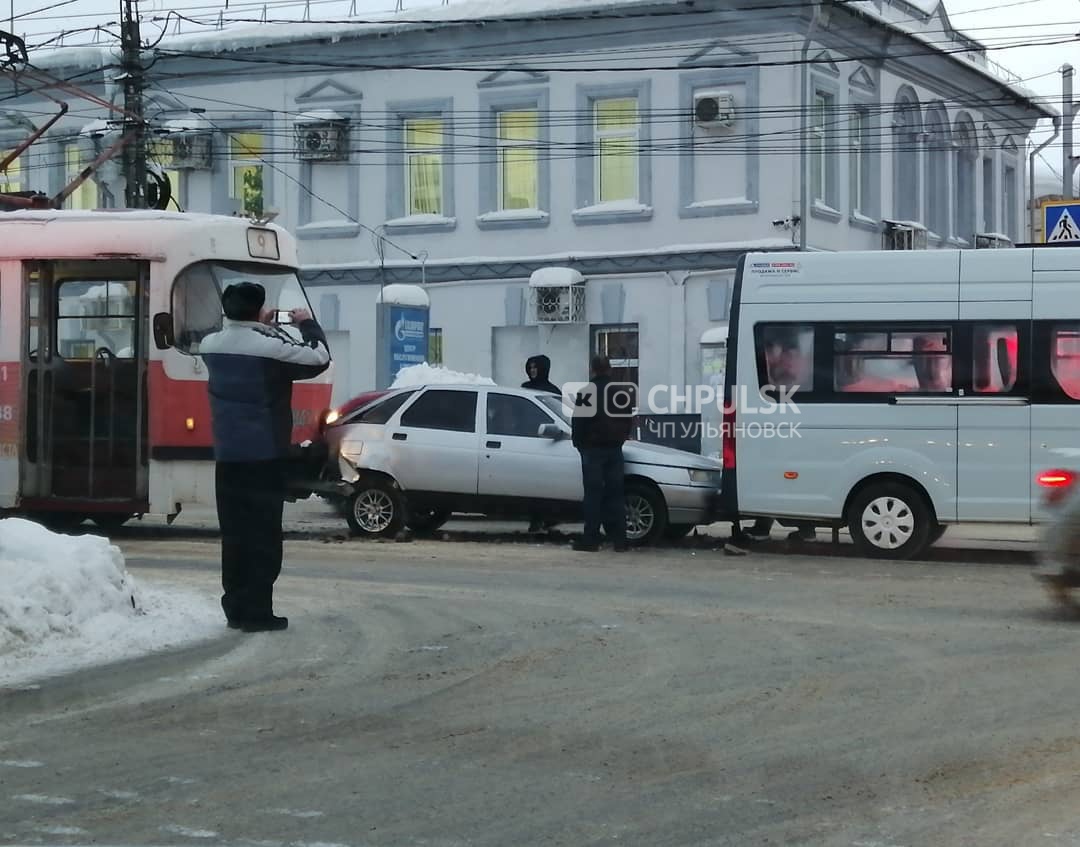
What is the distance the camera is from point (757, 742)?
23.7 feet

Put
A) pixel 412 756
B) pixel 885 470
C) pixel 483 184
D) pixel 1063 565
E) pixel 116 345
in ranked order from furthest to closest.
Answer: pixel 483 184 → pixel 116 345 → pixel 885 470 → pixel 1063 565 → pixel 412 756

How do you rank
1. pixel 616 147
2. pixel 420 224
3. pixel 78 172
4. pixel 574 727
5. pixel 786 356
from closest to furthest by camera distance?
pixel 574 727, pixel 786 356, pixel 616 147, pixel 420 224, pixel 78 172

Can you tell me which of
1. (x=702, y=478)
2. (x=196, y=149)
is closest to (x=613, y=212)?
(x=196, y=149)

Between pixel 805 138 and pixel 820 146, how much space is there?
1410 mm

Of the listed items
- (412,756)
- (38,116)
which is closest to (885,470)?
(412,756)

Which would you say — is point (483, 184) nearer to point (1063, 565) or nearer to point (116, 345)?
point (116, 345)

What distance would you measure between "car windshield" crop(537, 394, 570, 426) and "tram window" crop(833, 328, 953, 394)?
2937mm

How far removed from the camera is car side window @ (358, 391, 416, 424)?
695 inches

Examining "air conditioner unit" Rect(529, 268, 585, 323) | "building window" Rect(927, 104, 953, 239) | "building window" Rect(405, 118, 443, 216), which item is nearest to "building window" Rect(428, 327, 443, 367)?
"building window" Rect(405, 118, 443, 216)

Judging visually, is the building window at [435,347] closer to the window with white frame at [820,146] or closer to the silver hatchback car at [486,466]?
the window with white frame at [820,146]

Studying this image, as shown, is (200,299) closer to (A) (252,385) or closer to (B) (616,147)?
(A) (252,385)

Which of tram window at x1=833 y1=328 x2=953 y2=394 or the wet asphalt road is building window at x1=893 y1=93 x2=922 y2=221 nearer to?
tram window at x1=833 y1=328 x2=953 y2=394

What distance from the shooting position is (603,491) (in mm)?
16484

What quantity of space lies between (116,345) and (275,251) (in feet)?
6.29
